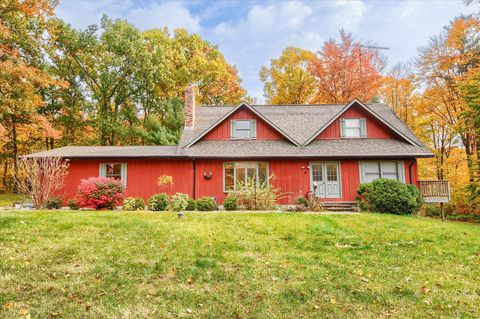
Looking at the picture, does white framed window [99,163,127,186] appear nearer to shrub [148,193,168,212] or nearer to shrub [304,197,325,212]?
shrub [148,193,168,212]

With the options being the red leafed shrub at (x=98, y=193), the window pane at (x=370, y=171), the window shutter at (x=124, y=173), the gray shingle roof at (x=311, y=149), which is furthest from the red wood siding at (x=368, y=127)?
the red leafed shrub at (x=98, y=193)

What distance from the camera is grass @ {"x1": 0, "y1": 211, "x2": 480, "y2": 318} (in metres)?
3.95

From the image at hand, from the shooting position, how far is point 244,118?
17688 mm

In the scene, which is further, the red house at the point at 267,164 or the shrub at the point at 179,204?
the red house at the point at 267,164

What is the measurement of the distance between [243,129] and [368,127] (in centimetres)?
738

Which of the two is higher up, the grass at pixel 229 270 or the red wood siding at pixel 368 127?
the red wood siding at pixel 368 127

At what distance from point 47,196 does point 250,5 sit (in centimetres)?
1198

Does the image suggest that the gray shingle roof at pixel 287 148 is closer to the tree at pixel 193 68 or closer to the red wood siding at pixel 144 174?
the red wood siding at pixel 144 174

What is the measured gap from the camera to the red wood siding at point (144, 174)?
15703 millimetres

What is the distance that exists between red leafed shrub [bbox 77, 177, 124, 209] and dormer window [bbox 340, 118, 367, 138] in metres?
12.7

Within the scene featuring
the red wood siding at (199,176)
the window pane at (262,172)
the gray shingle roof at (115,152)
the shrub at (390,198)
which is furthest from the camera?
the window pane at (262,172)

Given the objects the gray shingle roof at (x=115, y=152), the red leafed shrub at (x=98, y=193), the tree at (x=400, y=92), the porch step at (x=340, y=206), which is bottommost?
the porch step at (x=340, y=206)

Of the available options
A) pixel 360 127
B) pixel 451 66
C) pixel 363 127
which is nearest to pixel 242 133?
pixel 360 127

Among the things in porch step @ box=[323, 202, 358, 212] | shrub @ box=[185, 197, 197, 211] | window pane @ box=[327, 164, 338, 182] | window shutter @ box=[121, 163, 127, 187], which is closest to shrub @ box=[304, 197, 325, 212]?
porch step @ box=[323, 202, 358, 212]
